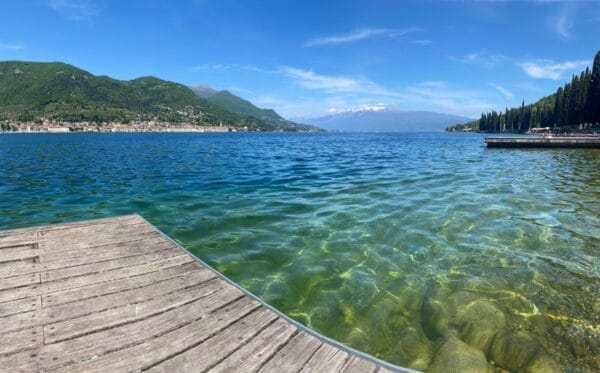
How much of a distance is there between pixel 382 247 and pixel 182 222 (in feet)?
22.6

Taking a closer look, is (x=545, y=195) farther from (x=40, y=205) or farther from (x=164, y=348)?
(x=40, y=205)

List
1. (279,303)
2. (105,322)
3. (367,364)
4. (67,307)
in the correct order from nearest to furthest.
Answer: (367,364) < (105,322) < (67,307) < (279,303)

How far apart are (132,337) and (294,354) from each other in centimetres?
179

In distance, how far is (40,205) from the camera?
567 inches

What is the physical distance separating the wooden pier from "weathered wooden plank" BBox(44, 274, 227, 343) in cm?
1

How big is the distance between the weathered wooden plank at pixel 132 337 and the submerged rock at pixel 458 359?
2.83m

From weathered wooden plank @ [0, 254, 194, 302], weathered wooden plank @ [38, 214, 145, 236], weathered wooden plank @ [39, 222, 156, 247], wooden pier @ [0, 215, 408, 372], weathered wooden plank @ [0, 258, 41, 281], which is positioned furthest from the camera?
weathered wooden plank @ [38, 214, 145, 236]

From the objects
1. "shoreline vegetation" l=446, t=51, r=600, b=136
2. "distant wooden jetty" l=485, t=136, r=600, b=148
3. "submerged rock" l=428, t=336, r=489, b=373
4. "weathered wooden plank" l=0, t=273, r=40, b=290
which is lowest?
"submerged rock" l=428, t=336, r=489, b=373

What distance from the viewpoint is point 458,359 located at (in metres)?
4.80

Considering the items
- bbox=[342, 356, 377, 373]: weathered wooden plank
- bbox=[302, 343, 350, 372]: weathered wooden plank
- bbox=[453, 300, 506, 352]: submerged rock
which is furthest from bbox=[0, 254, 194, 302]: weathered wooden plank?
bbox=[453, 300, 506, 352]: submerged rock

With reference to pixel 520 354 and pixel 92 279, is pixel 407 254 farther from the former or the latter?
pixel 92 279

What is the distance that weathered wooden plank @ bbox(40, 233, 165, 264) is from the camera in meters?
5.88

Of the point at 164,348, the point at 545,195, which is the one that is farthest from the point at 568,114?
the point at 164,348

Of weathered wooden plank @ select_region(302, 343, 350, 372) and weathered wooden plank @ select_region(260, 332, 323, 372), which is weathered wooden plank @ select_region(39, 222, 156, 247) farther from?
weathered wooden plank @ select_region(302, 343, 350, 372)
